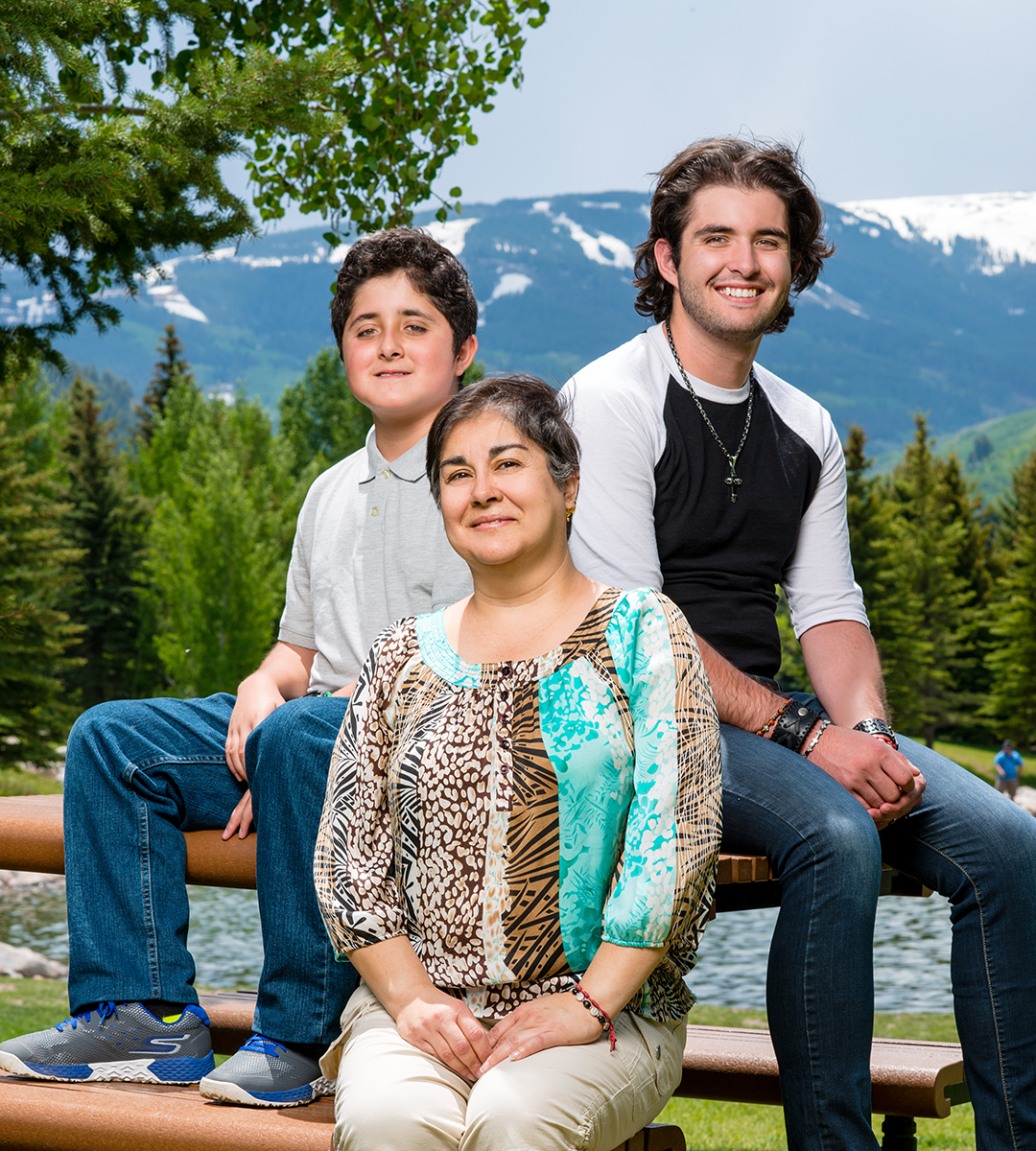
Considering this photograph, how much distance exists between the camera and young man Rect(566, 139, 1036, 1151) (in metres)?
2.30

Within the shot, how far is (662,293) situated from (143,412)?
56.2 metres

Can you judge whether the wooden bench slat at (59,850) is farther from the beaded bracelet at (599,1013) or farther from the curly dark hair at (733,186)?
the curly dark hair at (733,186)

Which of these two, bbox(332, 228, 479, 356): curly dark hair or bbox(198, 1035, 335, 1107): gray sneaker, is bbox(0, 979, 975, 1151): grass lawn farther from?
bbox(332, 228, 479, 356): curly dark hair

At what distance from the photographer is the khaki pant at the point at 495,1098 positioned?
188 cm

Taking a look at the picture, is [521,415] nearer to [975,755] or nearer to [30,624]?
[30,624]

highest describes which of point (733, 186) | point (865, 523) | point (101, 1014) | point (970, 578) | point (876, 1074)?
point (865, 523)

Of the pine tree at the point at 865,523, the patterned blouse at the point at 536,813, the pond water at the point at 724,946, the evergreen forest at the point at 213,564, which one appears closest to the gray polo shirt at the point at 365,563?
the patterned blouse at the point at 536,813

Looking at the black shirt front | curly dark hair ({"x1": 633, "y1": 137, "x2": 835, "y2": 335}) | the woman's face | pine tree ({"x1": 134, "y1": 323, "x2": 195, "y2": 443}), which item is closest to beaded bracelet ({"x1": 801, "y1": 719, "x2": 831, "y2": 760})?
the black shirt front

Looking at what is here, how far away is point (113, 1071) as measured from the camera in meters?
2.44

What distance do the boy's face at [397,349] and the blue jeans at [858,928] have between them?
1060 millimetres

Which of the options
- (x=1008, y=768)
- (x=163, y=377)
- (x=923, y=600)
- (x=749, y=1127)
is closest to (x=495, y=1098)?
(x=749, y=1127)

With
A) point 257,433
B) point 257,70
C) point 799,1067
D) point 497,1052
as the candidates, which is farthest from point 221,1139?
point 257,433

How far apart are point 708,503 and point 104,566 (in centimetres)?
3466

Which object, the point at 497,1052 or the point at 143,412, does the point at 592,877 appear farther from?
the point at 143,412
